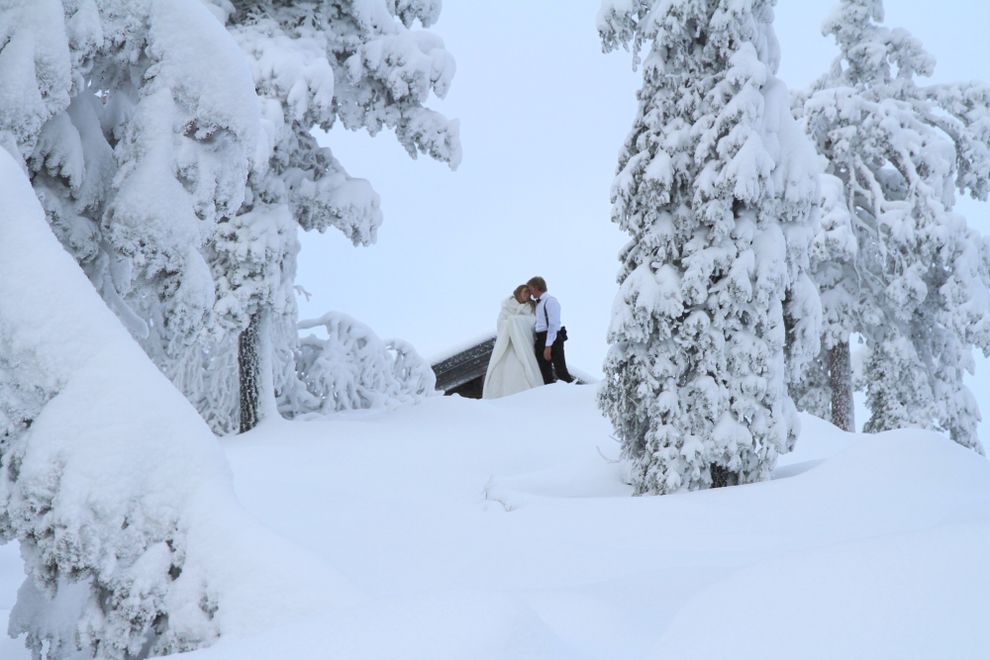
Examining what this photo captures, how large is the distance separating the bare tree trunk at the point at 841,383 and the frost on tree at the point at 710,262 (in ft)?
27.9

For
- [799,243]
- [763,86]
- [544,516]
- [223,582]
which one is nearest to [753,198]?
[799,243]

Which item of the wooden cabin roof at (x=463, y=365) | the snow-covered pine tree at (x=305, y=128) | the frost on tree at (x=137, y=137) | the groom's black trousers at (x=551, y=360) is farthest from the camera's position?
the wooden cabin roof at (x=463, y=365)

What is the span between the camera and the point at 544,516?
6391 millimetres

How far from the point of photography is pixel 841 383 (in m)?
16.0

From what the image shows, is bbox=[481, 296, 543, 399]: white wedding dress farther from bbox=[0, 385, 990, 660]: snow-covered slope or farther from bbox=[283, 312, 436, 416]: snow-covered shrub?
bbox=[283, 312, 436, 416]: snow-covered shrub

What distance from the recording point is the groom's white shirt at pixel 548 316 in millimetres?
14049

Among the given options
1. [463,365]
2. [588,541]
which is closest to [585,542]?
[588,541]

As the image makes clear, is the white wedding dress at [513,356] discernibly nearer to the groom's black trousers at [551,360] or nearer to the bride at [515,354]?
the bride at [515,354]

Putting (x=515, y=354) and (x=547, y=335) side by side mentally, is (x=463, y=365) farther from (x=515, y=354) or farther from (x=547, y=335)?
(x=547, y=335)

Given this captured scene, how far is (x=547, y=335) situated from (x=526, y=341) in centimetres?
36

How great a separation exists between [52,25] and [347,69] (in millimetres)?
6621

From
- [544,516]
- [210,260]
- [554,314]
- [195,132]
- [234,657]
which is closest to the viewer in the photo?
[234,657]

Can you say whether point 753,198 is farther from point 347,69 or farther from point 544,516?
point 347,69

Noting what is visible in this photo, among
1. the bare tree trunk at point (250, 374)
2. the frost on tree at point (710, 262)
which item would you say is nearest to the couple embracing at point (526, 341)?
the bare tree trunk at point (250, 374)
